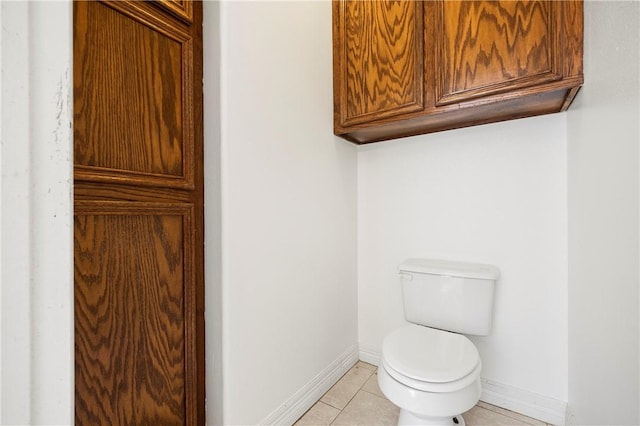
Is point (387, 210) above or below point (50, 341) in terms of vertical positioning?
above

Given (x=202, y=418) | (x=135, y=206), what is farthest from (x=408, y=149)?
(x=202, y=418)

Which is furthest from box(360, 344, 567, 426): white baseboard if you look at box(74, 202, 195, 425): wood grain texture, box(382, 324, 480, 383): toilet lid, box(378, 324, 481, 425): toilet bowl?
box(74, 202, 195, 425): wood grain texture

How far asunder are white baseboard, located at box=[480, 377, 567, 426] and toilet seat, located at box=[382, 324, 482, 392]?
474 mm

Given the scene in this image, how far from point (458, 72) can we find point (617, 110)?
617mm

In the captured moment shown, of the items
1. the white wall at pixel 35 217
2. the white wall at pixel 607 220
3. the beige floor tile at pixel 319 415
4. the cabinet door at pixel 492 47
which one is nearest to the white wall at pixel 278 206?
the beige floor tile at pixel 319 415

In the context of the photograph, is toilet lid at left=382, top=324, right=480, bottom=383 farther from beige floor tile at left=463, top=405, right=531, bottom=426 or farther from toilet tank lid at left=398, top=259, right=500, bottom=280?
beige floor tile at left=463, top=405, right=531, bottom=426

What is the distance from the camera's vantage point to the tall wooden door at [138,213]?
0.80 m

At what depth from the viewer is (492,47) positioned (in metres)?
1.17

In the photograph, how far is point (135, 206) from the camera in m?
0.90

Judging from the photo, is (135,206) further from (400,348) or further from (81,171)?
(400,348)

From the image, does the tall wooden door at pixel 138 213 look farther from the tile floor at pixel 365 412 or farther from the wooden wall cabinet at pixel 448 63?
the wooden wall cabinet at pixel 448 63

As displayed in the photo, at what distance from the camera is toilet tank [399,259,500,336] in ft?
4.48

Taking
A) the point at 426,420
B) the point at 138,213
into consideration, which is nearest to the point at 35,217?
the point at 138,213

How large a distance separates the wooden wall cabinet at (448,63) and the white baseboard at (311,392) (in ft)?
4.35
